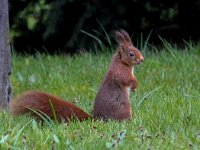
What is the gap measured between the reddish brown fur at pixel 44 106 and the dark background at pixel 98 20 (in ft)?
12.3

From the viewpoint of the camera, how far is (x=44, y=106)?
4609mm

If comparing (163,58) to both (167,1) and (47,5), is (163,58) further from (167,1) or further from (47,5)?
(47,5)

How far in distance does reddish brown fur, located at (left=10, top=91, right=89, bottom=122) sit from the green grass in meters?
0.09

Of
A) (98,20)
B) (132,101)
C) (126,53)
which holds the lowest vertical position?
(98,20)

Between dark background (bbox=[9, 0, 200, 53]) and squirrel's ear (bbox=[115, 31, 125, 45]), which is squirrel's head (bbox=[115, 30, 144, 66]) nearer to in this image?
squirrel's ear (bbox=[115, 31, 125, 45])

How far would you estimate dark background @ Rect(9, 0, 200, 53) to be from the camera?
860 centimetres

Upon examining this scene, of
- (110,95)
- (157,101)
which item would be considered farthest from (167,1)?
(110,95)

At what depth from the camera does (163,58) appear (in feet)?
23.2

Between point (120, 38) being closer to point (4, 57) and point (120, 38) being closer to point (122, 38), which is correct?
point (122, 38)

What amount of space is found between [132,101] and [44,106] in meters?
0.99

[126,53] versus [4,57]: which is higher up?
[126,53]

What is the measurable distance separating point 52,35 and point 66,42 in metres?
0.22

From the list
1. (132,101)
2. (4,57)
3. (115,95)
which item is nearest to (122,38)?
(115,95)

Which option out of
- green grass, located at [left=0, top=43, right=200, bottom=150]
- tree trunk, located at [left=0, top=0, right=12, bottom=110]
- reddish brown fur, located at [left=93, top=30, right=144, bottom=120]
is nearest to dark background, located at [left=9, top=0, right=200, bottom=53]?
green grass, located at [left=0, top=43, right=200, bottom=150]
